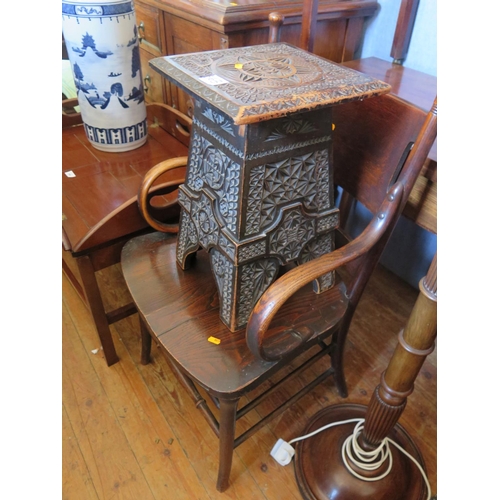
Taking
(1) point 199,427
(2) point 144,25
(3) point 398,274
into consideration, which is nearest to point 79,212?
(1) point 199,427

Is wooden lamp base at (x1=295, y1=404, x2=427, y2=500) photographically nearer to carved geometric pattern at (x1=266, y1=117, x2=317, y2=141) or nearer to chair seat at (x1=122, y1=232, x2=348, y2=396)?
chair seat at (x1=122, y1=232, x2=348, y2=396)

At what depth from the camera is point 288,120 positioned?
0.78m

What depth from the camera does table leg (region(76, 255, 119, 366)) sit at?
1191 mm

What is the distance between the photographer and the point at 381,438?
1044 mm

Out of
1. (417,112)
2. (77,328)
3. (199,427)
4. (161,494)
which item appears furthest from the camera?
(77,328)

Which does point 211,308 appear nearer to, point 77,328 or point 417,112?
point 417,112

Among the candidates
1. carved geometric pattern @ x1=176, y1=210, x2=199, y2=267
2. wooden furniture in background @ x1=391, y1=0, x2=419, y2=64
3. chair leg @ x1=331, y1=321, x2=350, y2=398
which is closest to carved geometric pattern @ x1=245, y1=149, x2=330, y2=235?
carved geometric pattern @ x1=176, y1=210, x2=199, y2=267

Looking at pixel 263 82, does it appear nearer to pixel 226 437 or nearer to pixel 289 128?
pixel 289 128

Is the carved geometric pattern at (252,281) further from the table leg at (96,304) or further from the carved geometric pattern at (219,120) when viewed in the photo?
the table leg at (96,304)

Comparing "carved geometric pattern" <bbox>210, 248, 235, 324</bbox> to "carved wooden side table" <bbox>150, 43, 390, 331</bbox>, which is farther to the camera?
"carved geometric pattern" <bbox>210, 248, 235, 324</bbox>

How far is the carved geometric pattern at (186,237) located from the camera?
102cm

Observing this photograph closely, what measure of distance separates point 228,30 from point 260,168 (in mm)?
681

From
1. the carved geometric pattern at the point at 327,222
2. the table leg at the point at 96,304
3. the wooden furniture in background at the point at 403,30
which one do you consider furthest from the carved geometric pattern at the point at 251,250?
the wooden furniture in background at the point at 403,30

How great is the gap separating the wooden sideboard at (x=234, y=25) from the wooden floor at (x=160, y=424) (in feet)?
3.42
